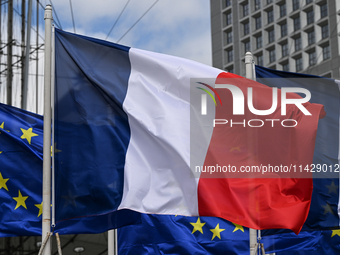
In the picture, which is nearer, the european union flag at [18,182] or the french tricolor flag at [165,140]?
the french tricolor flag at [165,140]

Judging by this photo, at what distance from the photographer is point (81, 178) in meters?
7.88

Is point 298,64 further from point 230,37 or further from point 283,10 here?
point 230,37

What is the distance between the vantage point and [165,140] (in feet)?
26.5

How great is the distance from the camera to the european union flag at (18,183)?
11.0 m

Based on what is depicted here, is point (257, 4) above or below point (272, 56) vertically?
above

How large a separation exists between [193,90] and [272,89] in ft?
4.11

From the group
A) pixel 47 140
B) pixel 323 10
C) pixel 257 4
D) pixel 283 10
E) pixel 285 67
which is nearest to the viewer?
Result: pixel 47 140

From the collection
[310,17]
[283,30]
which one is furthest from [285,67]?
[310,17]

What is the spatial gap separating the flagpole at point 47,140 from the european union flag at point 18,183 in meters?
3.37

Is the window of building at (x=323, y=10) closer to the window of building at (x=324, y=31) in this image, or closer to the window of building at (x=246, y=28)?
the window of building at (x=324, y=31)

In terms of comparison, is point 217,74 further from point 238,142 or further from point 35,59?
point 35,59

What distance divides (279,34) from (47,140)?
2703 inches

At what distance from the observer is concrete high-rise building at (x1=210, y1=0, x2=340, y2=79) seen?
65.9m

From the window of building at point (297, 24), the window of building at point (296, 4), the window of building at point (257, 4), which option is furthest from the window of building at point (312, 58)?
the window of building at point (257, 4)
